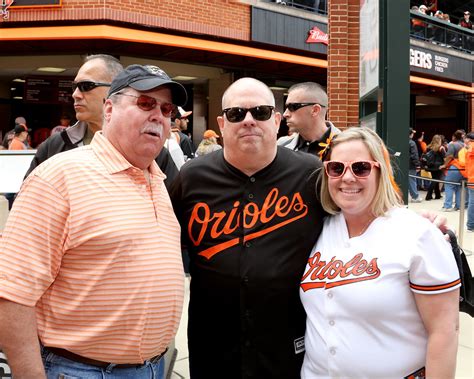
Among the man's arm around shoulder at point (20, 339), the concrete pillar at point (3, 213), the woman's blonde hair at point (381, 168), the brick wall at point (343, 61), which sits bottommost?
the man's arm around shoulder at point (20, 339)

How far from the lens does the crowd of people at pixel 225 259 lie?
199 cm

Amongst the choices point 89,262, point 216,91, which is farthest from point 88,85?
point 216,91

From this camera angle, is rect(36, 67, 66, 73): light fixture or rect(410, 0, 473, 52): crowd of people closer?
rect(36, 67, 66, 73): light fixture

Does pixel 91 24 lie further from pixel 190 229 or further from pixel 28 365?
pixel 28 365

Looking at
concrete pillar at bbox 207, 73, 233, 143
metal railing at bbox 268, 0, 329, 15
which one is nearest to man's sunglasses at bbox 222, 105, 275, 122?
metal railing at bbox 268, 0, 329, 15

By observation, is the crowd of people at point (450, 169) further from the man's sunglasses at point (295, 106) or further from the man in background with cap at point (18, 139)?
the man in background with cap at point (18, 139)

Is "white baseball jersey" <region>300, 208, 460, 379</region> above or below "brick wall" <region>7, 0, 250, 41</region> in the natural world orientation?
below

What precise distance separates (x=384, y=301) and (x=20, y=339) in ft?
4.77

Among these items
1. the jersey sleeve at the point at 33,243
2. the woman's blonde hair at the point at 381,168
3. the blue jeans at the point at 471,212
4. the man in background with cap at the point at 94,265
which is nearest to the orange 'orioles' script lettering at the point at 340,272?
the woman's blonde hair at the point at 381,168

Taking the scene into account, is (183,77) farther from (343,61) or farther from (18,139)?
(343,61)

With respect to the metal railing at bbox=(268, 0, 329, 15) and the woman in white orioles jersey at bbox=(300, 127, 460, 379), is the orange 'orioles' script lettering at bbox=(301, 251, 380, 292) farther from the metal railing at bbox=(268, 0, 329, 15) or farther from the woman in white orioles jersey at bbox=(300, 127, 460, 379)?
the metal railing at bbox=(268, 0, 329, 15)

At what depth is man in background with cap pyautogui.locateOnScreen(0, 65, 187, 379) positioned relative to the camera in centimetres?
189

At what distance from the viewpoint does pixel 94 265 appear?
2008 mm

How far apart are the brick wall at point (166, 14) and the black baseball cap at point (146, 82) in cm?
1188
